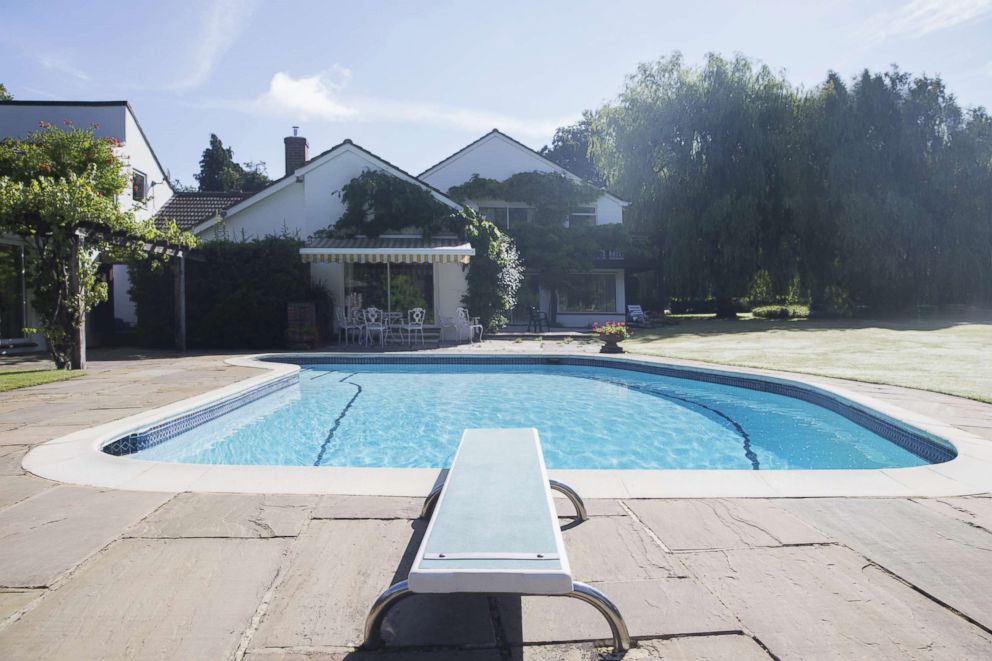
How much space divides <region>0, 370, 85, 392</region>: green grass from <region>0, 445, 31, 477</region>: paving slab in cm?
461

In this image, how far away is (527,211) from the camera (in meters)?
26.9

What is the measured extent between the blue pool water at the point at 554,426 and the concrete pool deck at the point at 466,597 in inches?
115

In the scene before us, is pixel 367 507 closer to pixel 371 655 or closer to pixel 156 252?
pixel 371 655

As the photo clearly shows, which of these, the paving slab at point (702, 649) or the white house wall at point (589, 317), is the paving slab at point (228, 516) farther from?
the white house wall at point (589, 317)

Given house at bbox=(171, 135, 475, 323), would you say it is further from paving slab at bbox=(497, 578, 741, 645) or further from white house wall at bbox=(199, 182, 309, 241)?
paving slab at bbox=(497, 578, 741, 645)

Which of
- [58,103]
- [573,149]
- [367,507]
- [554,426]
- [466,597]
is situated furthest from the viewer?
[573,149]

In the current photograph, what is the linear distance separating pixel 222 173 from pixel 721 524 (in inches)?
2474

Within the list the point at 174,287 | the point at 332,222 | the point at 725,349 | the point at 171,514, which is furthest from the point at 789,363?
the point at 174,287

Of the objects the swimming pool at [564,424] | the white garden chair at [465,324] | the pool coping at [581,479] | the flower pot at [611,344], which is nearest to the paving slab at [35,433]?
Answer: the pool coping at [581,479]

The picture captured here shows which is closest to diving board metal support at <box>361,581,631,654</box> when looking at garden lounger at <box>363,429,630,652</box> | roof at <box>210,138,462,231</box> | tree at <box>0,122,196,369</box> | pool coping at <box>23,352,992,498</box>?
garden lounger at <box>363,429,630,652</box>

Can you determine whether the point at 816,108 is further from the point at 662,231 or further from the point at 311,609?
the point at 311,609

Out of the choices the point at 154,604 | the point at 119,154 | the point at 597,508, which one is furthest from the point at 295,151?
the point at 154,604

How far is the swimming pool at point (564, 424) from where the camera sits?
697cm

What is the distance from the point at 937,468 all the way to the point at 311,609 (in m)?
4.98
